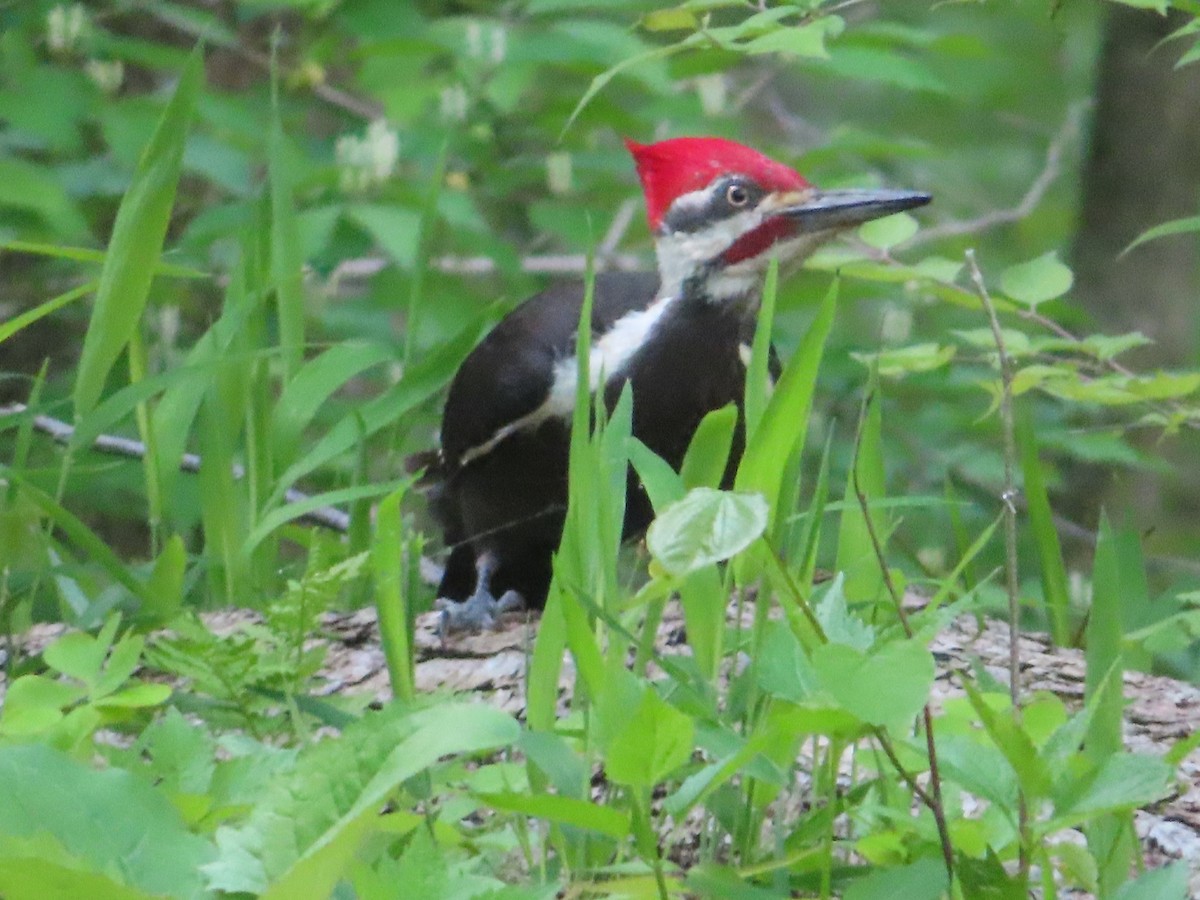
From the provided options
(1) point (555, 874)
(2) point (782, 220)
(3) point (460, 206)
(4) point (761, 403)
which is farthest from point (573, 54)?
(1) point (555, 874)

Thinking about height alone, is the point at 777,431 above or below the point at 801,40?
below

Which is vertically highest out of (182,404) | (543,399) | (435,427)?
(182,404)

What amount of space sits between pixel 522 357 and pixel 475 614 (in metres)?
0.51

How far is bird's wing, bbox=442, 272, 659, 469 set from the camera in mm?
2854

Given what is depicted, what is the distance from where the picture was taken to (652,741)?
3.85 ft

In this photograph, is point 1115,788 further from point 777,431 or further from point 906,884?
point 777,431

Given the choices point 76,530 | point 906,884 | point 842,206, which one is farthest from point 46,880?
point 842,206

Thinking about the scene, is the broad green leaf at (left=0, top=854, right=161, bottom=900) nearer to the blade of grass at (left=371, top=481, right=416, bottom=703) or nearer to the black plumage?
the blade of grass at (left=371, top=481, right=416, bottom=703)

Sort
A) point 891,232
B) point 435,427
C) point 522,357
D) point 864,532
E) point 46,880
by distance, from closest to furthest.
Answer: point 46,880 < point 864,532 < point 891,232 < point 522,357 < point 435,427

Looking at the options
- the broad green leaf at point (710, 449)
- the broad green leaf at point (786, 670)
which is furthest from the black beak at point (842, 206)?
the broad green leaf at point (786, 670)

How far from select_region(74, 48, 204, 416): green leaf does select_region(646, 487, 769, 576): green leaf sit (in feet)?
4.33

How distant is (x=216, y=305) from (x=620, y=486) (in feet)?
8.88

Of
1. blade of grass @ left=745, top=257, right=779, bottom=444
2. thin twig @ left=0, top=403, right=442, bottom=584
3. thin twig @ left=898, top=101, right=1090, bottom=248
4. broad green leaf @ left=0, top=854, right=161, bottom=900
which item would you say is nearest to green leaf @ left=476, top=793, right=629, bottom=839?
broad green leaf @ left=0, top=854, right=161, bottom=900

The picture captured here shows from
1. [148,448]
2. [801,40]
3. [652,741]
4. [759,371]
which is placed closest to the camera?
[652,741]
